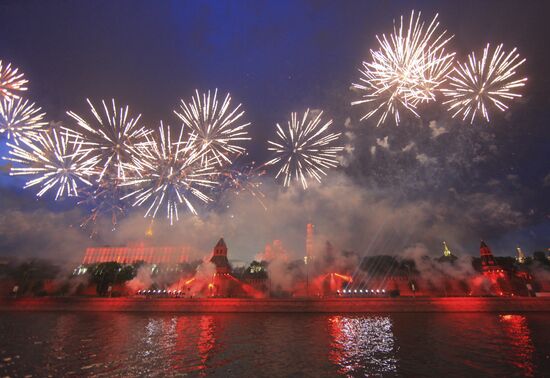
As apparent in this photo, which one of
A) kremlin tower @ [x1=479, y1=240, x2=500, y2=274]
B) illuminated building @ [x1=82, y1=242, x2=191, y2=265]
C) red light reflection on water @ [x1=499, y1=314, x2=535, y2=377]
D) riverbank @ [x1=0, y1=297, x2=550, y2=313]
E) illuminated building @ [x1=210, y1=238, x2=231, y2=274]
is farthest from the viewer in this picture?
illuminated building @ [x1=82, y1=242, x2=191, y2=265]

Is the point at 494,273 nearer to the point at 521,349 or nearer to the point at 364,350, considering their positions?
the point at 521,349

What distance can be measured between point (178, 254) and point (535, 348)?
146370 millimetres

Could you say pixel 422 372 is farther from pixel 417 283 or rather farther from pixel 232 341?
pixel 417 283

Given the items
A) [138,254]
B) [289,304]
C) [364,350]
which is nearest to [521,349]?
[364,350]

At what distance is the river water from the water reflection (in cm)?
7

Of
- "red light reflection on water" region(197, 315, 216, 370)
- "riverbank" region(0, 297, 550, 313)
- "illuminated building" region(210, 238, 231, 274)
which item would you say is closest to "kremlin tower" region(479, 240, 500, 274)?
"riverbank" region(0, 297, 550, 313)

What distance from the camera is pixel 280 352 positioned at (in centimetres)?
2088

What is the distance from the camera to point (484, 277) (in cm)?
6369

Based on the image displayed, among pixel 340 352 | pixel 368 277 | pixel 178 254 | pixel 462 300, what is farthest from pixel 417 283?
pixel 178 254

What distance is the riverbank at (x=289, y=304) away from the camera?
4794 centimetres

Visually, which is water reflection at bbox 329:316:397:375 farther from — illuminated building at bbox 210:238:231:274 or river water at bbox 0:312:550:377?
illuminated building at bbox 210:238:231:274

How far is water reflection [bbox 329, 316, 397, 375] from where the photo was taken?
16.9 metres

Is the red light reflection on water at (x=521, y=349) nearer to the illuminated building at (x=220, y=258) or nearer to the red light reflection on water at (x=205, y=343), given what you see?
the red light reflection on water at (x=205, y=343)

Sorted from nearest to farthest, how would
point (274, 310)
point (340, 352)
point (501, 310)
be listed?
point (340, 352)
point (501, 310)
point (274, 310)
